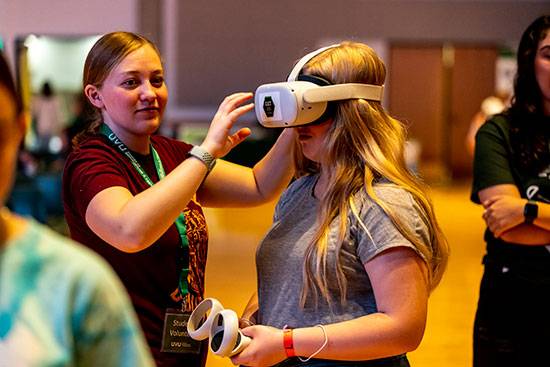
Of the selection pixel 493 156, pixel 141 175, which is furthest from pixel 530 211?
pixel 141 175

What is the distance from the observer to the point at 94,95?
7.34 feet

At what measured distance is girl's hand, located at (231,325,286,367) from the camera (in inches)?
74.6

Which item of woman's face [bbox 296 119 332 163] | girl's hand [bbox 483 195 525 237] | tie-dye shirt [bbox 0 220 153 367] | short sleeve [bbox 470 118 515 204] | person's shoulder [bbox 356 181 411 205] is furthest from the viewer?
short sleeve [bbox 470 118 515 204]

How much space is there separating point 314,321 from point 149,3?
22.7 feet

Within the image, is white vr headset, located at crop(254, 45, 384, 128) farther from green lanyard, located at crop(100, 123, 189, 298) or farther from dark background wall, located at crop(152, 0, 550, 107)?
dark background wall, located at crop(152, 0, 550, 107)

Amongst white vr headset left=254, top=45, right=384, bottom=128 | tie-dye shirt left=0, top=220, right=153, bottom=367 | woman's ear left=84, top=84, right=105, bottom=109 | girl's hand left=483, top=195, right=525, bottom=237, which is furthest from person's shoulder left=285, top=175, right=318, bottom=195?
tie-dye shirt left=0, top=220, right=153, bottom=367

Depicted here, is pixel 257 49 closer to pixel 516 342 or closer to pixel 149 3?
Result: pixel 149 3

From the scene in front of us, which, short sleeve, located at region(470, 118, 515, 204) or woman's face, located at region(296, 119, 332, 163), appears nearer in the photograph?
woman's face, located at region(296, 119, 332, 163)

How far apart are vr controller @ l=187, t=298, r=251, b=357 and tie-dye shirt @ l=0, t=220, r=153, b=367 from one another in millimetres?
835

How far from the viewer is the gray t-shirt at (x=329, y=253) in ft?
6.32

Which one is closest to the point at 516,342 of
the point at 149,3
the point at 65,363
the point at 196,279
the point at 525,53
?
the point at 525,53

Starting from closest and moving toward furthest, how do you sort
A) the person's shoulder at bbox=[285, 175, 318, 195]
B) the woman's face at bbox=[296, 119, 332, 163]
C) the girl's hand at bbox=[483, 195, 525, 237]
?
1. the woman's face at bbox=[296, 119, 332, 163]
2. the person's shoulder at bbox=[285, 175, 318, 195]
3. the girl's hand at bbox=[483, 195, 525, 237]

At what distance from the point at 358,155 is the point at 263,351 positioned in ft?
1.57

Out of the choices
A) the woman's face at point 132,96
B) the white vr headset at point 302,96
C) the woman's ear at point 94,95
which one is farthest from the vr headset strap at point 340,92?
the woman's ear at point 94,95
